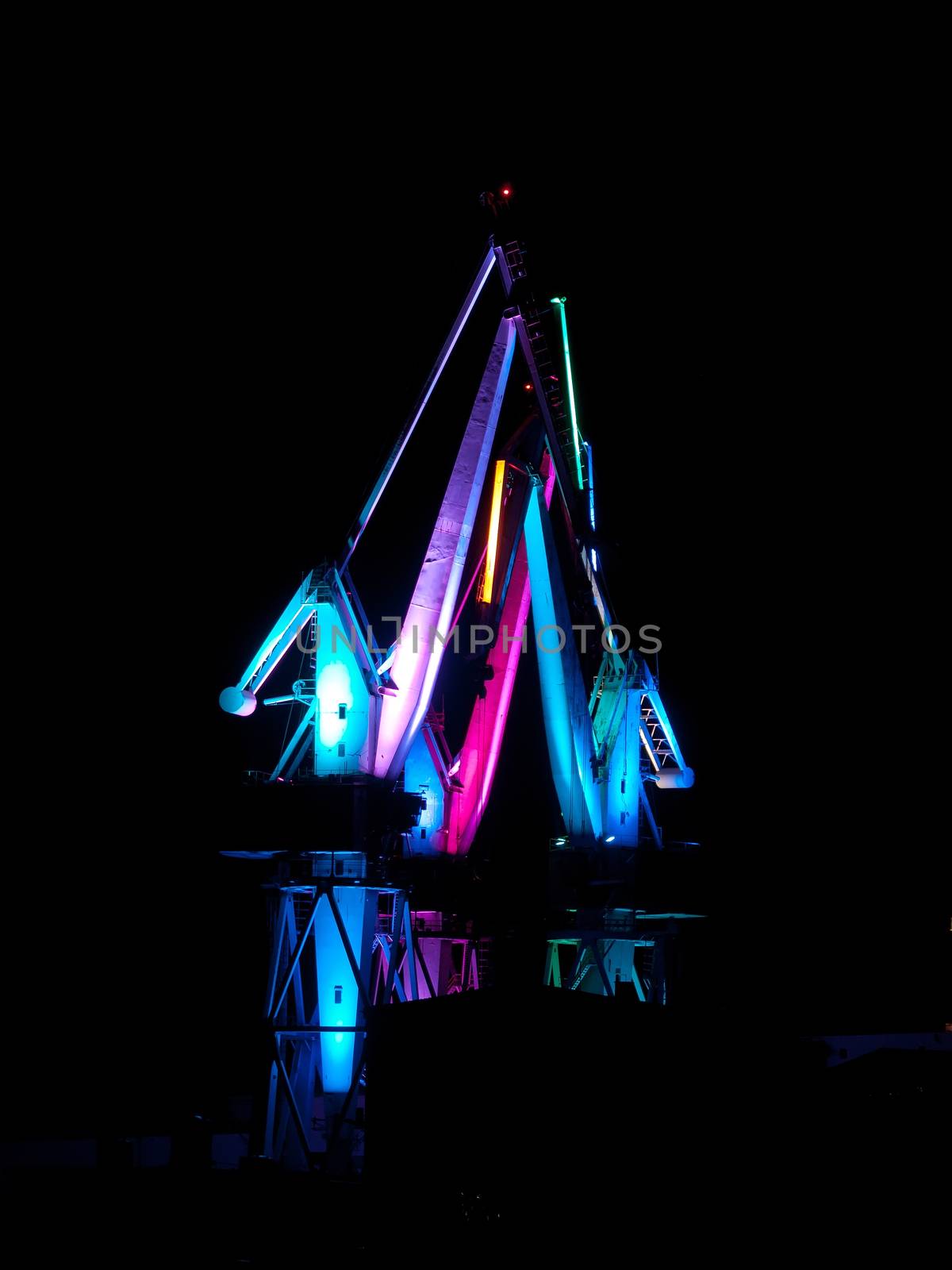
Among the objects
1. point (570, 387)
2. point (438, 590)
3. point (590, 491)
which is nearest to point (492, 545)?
point (590, 491)

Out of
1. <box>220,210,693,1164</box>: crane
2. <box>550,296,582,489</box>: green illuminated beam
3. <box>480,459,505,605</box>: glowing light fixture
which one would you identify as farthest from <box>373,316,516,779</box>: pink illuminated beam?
<box>480,459,505,605</box>: glowing light fixture

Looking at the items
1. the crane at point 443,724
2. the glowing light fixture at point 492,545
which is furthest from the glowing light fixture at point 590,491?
the glowing light fixture at point 492,545

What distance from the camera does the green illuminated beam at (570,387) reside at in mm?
35625

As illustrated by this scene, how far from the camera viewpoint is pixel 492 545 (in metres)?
35.3

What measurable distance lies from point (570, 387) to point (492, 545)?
5.90 metres

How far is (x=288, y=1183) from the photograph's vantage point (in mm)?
19531

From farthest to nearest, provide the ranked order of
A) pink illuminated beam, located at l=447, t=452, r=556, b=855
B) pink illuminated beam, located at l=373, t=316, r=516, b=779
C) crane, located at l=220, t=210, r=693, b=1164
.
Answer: pink illuminated beam, located at l=447, t=452, r=556, b=855 → pink illuminated beam, located at l=373, t=316, r=516, b=779 → crane, located at l=220, t=210, r=693, b=1164

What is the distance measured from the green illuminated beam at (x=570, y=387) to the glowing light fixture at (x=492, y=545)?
8.16 ft

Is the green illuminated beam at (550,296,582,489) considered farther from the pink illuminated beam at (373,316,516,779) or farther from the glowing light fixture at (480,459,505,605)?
the pink illuminated beam at (373,316,516,779)

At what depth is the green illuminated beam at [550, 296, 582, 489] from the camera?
117 ft

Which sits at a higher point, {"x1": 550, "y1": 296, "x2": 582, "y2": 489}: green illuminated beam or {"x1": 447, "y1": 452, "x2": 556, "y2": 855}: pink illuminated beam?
{"x1": 550, "y1": 296, "x2": 582, "y2": 489}: green illuminated beam

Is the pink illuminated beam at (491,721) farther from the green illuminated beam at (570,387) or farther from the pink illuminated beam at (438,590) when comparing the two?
the pink illuminated beam at (438,590)

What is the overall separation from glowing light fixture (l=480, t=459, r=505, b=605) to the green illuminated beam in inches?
98.0

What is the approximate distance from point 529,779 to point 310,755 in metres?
28.1
